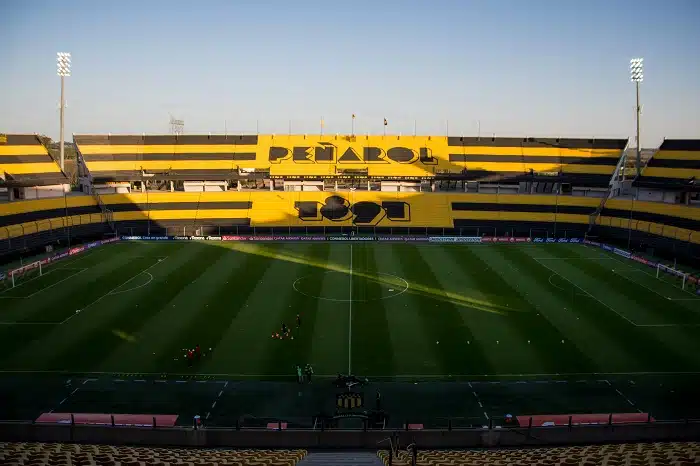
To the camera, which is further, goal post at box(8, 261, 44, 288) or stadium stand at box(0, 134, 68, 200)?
stadium stand at box(0, 134, 68, 200)

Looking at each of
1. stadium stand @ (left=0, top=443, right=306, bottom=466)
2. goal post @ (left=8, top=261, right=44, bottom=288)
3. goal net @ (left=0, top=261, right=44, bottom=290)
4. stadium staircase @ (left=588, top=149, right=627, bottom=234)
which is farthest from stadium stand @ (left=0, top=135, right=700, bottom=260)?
stadium stand @ (left=0, top=443, right=306, bottom=466)

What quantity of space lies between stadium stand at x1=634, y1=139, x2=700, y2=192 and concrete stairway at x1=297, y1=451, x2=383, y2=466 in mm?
59682

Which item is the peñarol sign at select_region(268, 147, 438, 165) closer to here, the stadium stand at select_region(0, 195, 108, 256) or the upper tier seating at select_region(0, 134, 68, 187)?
the stadium stand at select_region(0, 195, 108, 256)

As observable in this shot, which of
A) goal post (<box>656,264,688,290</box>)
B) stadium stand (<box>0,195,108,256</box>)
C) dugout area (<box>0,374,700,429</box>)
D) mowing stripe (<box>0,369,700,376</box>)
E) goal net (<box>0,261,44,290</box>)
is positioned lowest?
dugout area (<box>0,374,700,429</box>)

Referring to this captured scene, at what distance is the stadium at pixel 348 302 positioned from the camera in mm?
23344

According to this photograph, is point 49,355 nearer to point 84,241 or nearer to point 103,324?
point 103,324

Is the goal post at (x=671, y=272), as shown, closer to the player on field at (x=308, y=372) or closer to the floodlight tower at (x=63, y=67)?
the player on field at (x=308, y=372)

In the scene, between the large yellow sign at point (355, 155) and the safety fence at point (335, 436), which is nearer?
the safety fence at point (335, 436)

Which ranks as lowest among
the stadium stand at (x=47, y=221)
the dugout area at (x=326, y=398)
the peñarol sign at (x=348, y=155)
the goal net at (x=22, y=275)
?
the dugout area at (x=326, y=398)

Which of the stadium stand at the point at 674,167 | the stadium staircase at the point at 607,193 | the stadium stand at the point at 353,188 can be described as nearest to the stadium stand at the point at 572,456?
the stadium stand at the point at 353,188

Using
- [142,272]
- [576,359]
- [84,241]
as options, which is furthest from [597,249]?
[84,241]

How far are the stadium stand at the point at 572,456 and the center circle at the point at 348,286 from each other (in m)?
23.9

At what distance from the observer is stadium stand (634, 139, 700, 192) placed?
66144mm

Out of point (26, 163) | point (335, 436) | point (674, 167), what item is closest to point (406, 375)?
point (335, 436)
